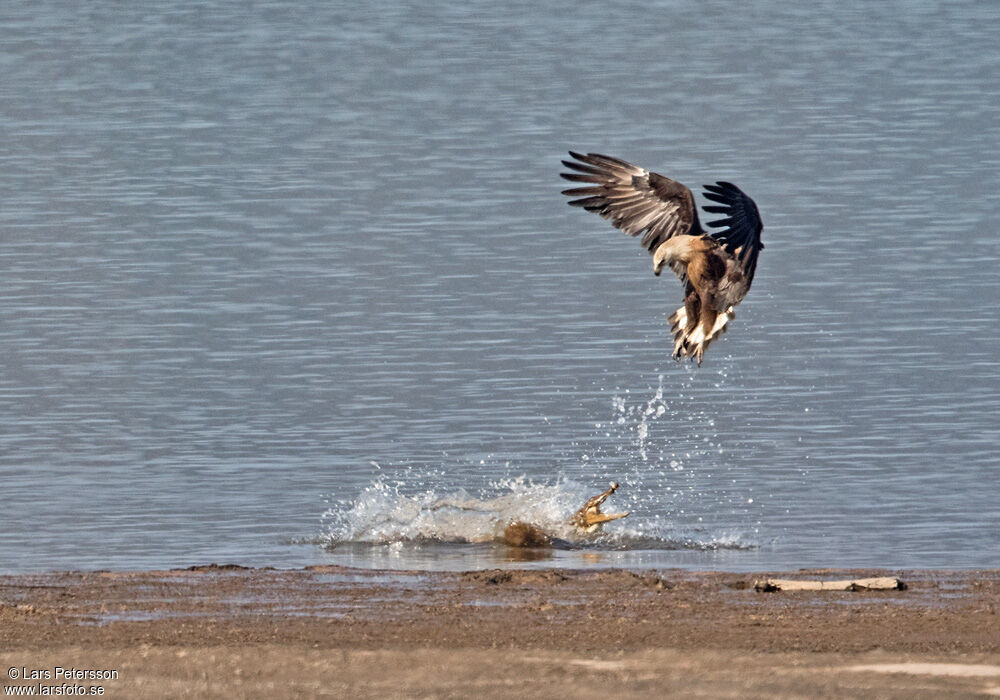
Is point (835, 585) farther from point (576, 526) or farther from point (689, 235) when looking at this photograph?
point (576, 526)

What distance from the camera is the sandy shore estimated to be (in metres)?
10.3

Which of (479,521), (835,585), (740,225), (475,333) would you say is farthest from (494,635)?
(475,333)

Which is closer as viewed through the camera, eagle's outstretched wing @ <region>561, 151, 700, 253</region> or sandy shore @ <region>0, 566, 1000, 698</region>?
sandy shore @ <region>0, 566, 1000, 698</region>

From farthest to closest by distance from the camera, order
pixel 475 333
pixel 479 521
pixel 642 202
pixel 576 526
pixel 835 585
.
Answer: pixel 475 333
pixel 479 521
pixel 576 526
pixel 642 202
pixel 835 585

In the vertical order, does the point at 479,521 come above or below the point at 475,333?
above

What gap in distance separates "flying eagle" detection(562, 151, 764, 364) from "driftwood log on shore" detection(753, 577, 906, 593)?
2.02m

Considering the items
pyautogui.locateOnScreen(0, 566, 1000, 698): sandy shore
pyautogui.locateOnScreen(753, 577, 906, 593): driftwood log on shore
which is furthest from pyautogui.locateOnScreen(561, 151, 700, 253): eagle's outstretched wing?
pyautogui.locateOnScreen(753, 577, 906, 593): driftwood log on shore

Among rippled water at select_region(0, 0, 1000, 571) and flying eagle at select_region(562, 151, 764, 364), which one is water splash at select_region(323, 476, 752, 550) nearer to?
rippled water at select_region(0, 0, 1000, 571)

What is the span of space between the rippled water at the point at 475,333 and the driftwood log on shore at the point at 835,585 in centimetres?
196

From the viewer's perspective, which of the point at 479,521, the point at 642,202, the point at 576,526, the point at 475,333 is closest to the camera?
the point at 642,202

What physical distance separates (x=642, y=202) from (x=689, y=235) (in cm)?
53

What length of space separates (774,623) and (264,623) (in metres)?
2.73

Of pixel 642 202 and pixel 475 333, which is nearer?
pixel 642 202

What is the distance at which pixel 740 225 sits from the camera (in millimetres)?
14289
